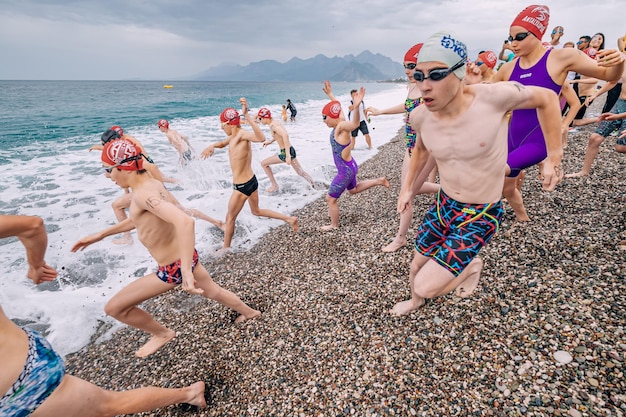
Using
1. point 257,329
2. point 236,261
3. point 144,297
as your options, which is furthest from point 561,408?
point 236,261

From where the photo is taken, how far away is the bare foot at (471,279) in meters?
2.94

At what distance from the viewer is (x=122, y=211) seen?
6.25 meters

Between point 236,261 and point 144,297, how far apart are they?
2626 millimetres

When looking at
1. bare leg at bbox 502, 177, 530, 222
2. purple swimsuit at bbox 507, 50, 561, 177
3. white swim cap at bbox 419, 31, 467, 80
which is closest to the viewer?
white swim cap at bbox 419, 31, 467, 80

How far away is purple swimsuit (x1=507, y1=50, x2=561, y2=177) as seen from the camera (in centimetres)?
334

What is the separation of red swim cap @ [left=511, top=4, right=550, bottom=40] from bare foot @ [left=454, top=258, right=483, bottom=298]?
264cm

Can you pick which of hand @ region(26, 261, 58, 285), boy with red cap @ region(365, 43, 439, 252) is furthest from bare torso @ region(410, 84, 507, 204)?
hand @ region(26, 261, 58, 285)

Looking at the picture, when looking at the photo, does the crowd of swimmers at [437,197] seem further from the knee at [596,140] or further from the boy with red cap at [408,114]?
the knee at [596,140]

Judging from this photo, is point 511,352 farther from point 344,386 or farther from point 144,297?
point 144,297

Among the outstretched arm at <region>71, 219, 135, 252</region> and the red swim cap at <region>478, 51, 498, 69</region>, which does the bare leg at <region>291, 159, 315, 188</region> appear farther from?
the outstretched arm at <region>71, 219, 135, 252</region>

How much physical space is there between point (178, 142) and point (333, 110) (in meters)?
6.90

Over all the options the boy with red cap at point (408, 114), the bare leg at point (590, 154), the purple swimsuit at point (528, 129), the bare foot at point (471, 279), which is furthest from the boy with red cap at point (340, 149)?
the bare leg at point (590, 154)

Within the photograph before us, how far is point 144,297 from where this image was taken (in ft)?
9.85

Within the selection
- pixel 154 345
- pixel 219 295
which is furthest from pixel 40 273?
pixel 154 345
